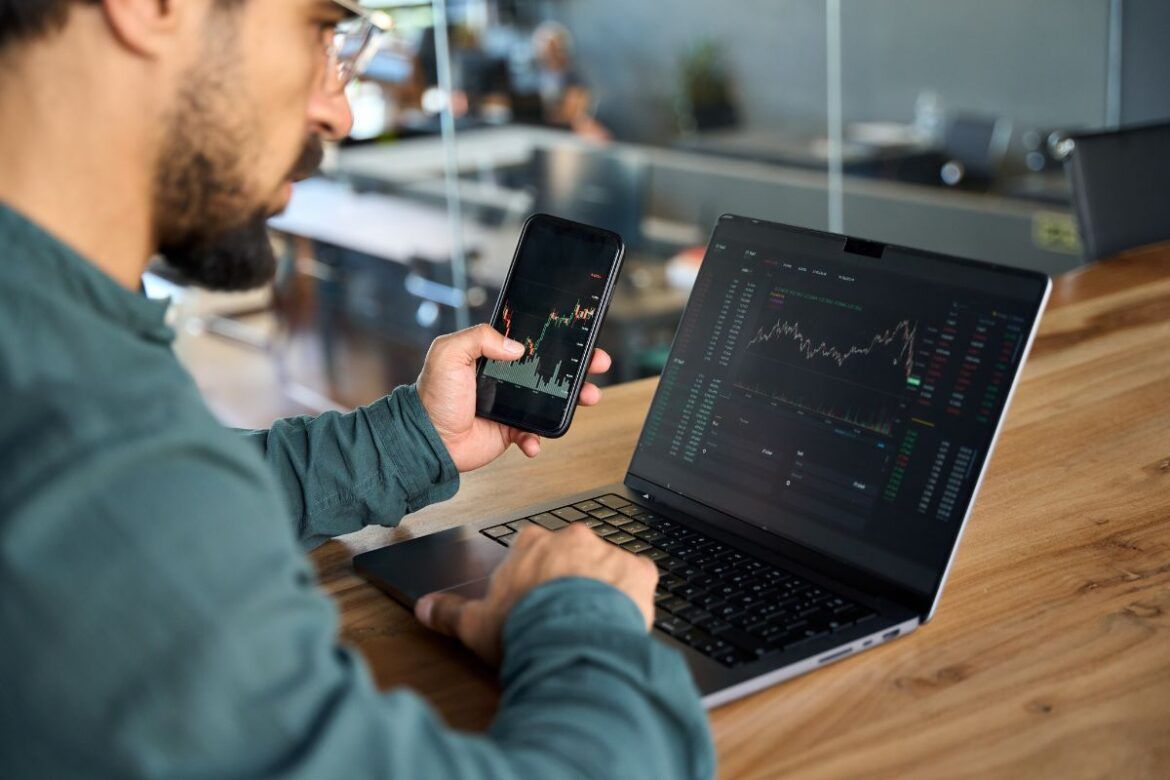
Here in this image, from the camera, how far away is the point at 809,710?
82 centimetres

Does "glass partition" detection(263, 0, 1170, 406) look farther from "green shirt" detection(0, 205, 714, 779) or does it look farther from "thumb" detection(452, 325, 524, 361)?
"green shirt" detection(0, 205, 714, 779)

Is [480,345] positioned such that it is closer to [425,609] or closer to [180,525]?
[425,609]

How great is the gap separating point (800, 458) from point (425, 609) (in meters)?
0.34

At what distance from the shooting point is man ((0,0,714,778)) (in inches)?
22.6

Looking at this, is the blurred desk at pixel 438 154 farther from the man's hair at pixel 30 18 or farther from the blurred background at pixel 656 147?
the man's hair at pixel 30 18

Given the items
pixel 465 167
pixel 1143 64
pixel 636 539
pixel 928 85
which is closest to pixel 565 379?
pixel 636 539

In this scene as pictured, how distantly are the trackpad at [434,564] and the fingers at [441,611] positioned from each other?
1.9 inches

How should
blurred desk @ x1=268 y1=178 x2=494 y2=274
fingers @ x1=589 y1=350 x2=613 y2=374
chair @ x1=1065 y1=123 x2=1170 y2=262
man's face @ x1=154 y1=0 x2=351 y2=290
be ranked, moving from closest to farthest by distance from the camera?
1. man's face @ x1=154 y1=0 x2=351 y2=290
2. fingers @ x1=589 y1=350 x2=613 y2=374
3. chair @ x1=1065 y1=123 x2=1170 y2=262
4. blurred desk @ x1=268 y1=178 x2=494 y2=274

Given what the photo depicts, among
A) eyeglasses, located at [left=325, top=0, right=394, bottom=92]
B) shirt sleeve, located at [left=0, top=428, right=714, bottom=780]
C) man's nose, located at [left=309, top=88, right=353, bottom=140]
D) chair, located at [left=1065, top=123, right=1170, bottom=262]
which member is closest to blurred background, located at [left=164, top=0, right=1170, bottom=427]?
chair, located at [left=1065, top=123, right=1170, bottom=262]

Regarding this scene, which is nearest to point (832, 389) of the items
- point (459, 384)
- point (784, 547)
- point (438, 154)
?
point (784, 547)

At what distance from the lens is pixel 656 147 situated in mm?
3451

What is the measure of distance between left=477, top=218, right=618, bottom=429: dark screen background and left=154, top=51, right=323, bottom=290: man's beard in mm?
375

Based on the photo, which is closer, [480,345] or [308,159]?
[308,159]

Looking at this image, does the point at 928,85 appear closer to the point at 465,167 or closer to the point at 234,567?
the point at 465,167
